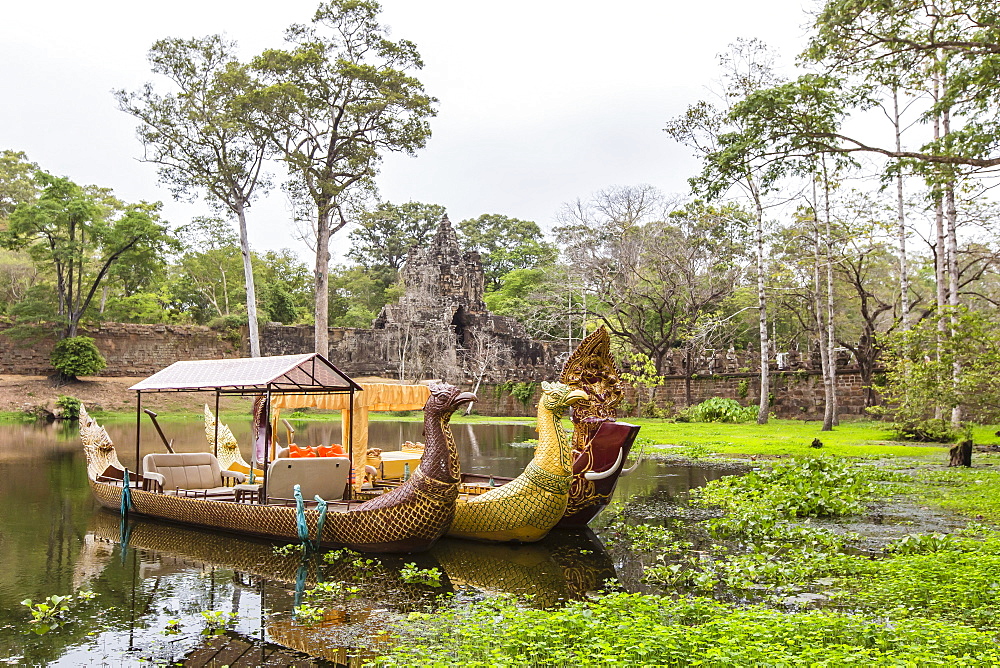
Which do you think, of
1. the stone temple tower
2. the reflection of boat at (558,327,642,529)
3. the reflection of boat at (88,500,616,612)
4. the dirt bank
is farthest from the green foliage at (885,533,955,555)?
the stone temple tower

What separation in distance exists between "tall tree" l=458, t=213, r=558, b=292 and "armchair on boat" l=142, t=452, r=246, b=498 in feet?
170

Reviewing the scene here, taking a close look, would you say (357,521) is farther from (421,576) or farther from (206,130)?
(206,130)

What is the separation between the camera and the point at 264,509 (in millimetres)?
9539

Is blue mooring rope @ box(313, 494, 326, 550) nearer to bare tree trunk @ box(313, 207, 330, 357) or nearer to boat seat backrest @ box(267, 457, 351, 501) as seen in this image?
boat seat backrest @ box(267, 457, 351, 501)

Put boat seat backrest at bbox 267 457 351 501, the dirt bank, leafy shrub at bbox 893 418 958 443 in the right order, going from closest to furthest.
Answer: boat seat backrest at bbox 267 457 351 501 → leafy shrub at bbox 893 418 958 443 → the dirt bank

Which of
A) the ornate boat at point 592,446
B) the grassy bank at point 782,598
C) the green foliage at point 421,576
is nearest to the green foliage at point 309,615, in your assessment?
the grassy bank at point 782,598

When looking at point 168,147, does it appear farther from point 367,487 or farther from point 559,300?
point 367,487

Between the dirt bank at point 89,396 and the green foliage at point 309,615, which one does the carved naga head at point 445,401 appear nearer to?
the green foliage at point 309,615

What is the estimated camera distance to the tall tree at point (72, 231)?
112ft

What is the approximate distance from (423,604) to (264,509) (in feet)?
10.8

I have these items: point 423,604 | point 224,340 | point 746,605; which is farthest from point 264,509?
point 224,340

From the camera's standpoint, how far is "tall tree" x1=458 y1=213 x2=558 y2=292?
211 feet

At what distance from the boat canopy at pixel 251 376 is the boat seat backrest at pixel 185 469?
1097 millimetres

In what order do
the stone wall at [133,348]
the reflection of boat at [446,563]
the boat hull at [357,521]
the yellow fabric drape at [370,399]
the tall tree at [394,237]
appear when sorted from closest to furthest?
the reflection of boat at [446,563]
the boat hull at [357,521]
the yellow fabric drape at [370,399]
the stone wall at [133,348]
the tall tree at [394,237]
